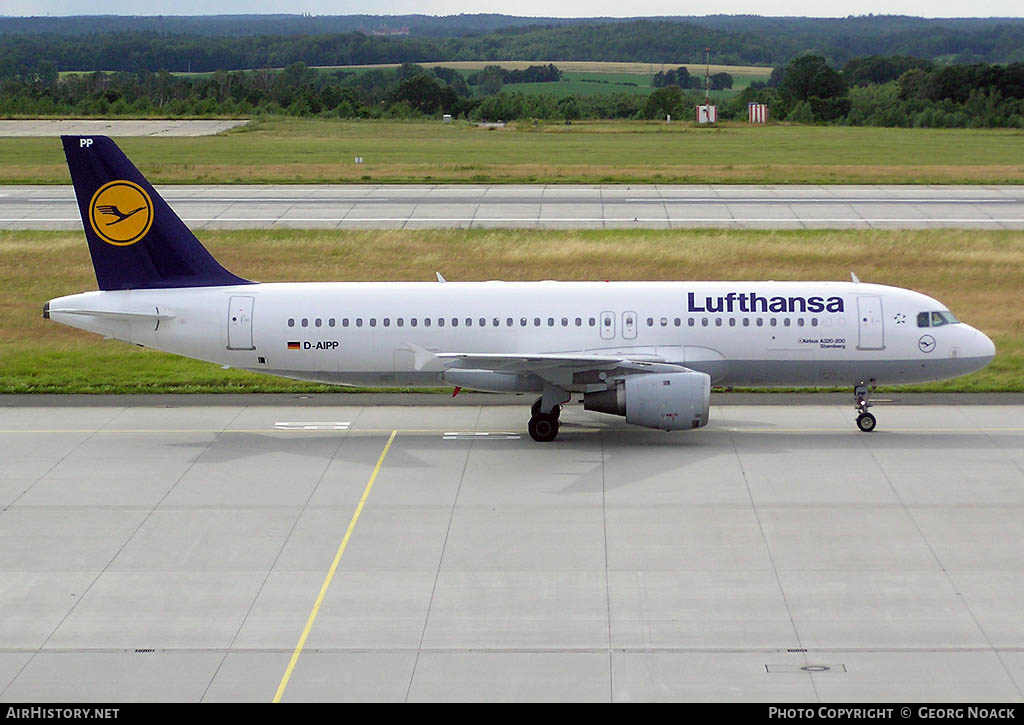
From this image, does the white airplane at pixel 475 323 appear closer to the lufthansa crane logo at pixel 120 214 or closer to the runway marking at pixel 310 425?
the lufthansa crane logo at pixel 120 214

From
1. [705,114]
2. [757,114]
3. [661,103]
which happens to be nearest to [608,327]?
[705,114]

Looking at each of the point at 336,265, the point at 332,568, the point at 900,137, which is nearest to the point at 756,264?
the point at 336,265

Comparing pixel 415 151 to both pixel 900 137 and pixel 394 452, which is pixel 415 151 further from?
pixel 394 452

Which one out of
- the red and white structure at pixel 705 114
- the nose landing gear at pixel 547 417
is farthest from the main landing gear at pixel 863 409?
the red and white structure at pixel 705 114

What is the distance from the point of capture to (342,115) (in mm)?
138625

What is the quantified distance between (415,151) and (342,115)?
4181 centimetres

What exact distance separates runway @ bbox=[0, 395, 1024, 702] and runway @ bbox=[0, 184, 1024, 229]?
29.5 m

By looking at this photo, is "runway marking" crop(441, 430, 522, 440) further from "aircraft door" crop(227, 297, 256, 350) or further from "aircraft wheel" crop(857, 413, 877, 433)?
"aircraft wheel" crop(857, 413, 877, 433)

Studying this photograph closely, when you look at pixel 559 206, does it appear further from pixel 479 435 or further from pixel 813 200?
pixel 479 435

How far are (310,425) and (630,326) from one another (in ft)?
29.5

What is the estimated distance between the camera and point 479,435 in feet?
104

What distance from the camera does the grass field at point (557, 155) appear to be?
81625 millimetres

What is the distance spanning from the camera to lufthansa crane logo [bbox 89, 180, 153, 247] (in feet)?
102

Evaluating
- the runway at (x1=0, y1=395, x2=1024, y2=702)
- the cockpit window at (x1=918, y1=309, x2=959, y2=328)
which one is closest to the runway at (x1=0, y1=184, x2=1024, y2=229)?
the runway at (x1=0, y1=395, x2=1024, y2=702)
